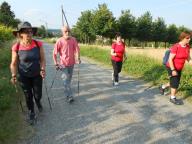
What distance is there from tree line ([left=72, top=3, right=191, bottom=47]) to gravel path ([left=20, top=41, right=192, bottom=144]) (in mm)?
38598

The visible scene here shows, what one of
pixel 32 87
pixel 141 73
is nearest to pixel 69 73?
pixel 32 87

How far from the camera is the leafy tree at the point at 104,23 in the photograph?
4750 centimetres

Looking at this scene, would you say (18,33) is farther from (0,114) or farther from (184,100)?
(184,100)

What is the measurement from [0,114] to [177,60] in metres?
4.57

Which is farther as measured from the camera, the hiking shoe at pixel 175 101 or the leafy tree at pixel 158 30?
the leafy tree at pixel 158 30

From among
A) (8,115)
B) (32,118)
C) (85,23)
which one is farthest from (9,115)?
(85,23)

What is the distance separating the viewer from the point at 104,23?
48219mm

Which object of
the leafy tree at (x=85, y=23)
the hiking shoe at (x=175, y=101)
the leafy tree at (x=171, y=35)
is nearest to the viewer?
the hiking shoe at (x=175, y=101)

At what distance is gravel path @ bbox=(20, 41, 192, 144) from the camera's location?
568cm

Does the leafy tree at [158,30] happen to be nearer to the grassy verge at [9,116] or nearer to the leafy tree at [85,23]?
the leafy tree at [85,23]

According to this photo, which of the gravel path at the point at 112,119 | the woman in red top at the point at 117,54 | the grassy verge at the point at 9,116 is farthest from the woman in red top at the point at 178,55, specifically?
the grassy verge at the point at 9,116

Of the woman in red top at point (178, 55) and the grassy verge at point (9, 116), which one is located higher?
the woman in red top at point (178, 55)

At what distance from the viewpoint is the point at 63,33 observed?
783cm

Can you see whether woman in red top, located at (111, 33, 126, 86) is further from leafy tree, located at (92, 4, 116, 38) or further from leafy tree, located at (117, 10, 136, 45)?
leafy tree, located at (117, 10, 136, 45)
